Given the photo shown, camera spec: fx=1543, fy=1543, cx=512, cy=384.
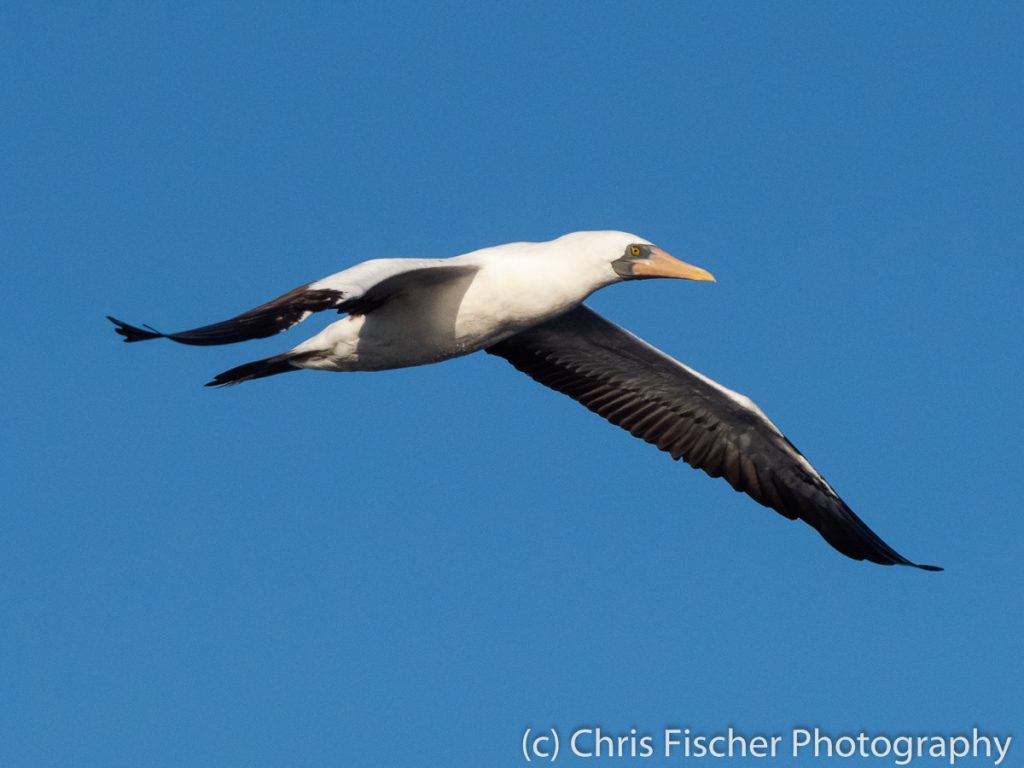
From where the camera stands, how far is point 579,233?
12.4 meters

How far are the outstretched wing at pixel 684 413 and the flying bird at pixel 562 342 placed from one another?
0.01 metres

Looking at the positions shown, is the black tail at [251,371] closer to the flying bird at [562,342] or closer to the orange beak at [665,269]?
the flying bird at [562,342]

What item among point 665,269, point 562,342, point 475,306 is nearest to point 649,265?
point 665,269

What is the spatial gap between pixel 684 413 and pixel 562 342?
1355mm

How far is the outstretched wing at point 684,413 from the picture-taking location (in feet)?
46.7

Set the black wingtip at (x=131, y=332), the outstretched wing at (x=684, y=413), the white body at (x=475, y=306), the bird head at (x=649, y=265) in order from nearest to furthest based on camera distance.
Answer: the black wingtip at (x=131, y=332)
the white body at (x=475, y=306)
the bird head at (x=649, y=265)
the outstretched wing at (x=684, y=413)

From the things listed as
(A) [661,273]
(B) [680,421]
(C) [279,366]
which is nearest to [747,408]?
(B) [680,421]

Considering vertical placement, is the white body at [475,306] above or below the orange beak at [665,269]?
below

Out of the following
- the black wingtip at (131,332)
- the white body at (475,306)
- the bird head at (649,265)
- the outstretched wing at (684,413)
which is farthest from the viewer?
the outstretched wing at (684,413)

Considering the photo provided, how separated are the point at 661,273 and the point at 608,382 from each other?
2.68 metres

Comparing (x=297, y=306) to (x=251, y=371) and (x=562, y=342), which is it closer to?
(x=251, y=371)

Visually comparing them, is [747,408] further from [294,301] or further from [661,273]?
[294,301]

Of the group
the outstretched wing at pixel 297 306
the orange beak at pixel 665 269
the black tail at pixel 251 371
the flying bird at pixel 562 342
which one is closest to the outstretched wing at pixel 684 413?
the flying bird at pixel 562 342

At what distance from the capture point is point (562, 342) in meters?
14.6
